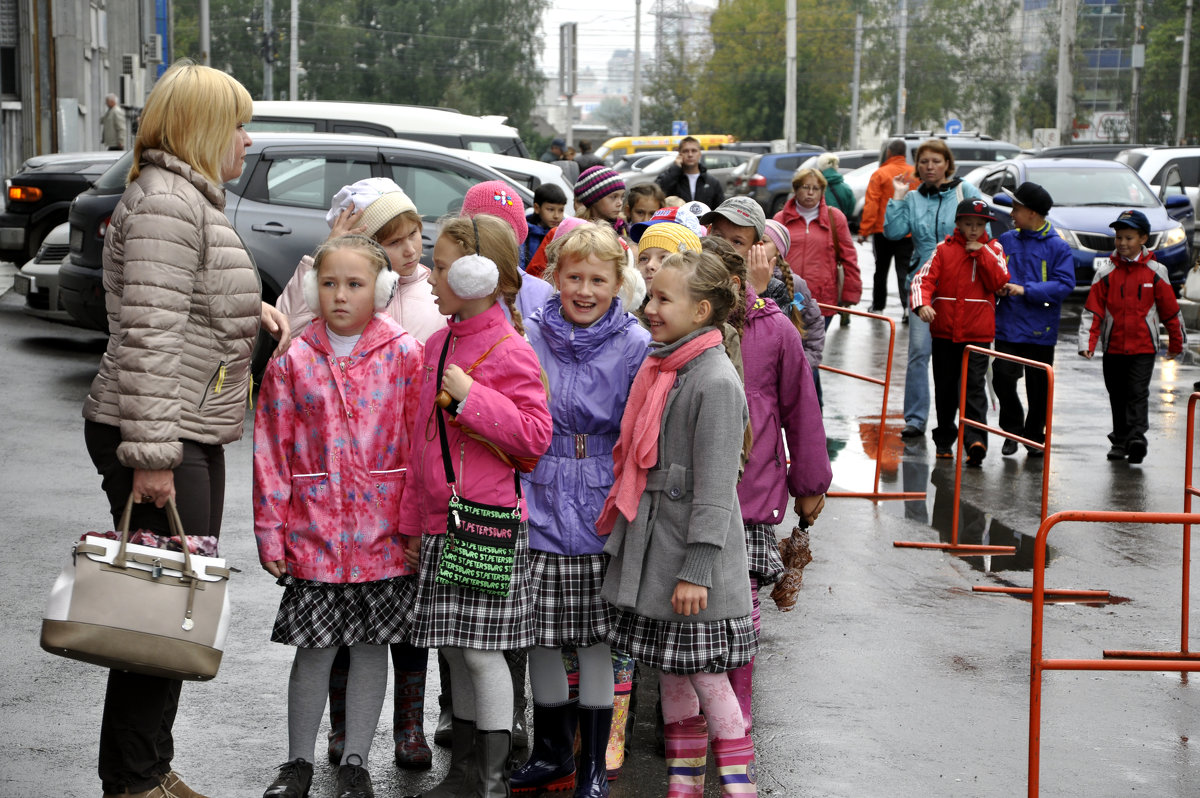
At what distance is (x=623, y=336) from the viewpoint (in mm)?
4477

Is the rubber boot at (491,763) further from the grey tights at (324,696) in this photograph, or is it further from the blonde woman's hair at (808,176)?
the blonde woman's hair at (808,176)

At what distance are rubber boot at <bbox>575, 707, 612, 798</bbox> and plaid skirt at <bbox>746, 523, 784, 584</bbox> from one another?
0.68 meters

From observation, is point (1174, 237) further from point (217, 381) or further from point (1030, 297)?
point (217, 381)

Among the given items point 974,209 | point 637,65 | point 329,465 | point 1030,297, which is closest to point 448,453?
point 329,465

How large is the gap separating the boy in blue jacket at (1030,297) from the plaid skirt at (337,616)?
6.35 metres

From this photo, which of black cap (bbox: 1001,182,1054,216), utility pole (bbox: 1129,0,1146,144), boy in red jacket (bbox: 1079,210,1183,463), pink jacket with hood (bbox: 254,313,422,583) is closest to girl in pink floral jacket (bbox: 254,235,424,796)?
pink jacket with hood (bbox: 254,313,422,583)

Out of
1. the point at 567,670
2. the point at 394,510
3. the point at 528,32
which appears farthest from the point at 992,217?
the point at 528,32

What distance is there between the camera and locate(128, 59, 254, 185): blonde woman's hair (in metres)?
3.97

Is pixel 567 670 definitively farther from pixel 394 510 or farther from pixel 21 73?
pixel 21 73

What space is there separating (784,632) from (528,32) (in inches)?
3155

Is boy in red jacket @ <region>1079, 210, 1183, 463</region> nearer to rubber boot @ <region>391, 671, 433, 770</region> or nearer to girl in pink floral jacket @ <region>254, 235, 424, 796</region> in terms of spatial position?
rubber boot @ <region>391, 671, 433, 770</region>

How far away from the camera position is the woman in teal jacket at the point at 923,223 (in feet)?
34.7

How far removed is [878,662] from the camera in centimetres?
586

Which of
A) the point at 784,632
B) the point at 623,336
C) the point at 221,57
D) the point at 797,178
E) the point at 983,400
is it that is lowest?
the point at 784,632
